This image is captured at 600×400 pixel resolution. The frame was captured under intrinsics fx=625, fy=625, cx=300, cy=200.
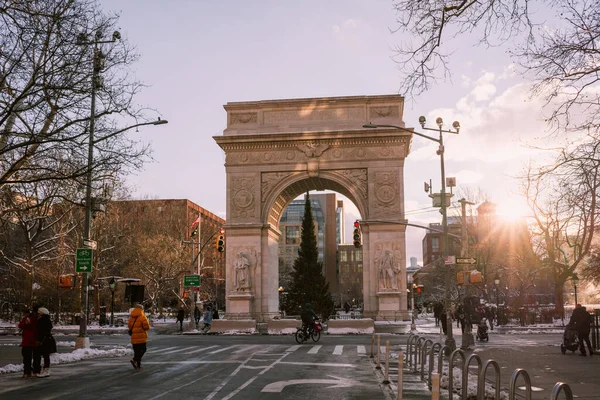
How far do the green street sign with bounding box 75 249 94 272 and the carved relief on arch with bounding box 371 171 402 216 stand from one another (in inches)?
1044

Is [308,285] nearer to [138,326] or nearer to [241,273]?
[241,273]

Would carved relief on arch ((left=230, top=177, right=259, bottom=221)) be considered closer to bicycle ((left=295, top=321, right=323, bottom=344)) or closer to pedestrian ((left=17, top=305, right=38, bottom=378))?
bicycle ((left=295, top=321, right=323, bottom=344))

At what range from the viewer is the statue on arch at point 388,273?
43688 millimetres

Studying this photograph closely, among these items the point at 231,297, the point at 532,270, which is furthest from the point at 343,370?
the point at 532,270

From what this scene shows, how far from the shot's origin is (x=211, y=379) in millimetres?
13883

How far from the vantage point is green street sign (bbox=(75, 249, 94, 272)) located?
869 inches

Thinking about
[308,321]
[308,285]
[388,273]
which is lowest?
[308,321]

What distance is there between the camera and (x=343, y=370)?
52.4 feet

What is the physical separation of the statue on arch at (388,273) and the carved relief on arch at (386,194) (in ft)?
10.6

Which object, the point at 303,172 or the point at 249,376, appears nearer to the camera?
the point at 249,376

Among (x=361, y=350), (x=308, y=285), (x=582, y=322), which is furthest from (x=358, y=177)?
(x=582, y=322)

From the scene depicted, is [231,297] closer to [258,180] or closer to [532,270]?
[258,180]

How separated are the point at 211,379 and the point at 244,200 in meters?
33.5

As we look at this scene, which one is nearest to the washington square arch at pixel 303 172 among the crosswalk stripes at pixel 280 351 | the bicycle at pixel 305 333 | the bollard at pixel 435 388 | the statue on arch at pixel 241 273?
the statue on arch at pixel 241 273
